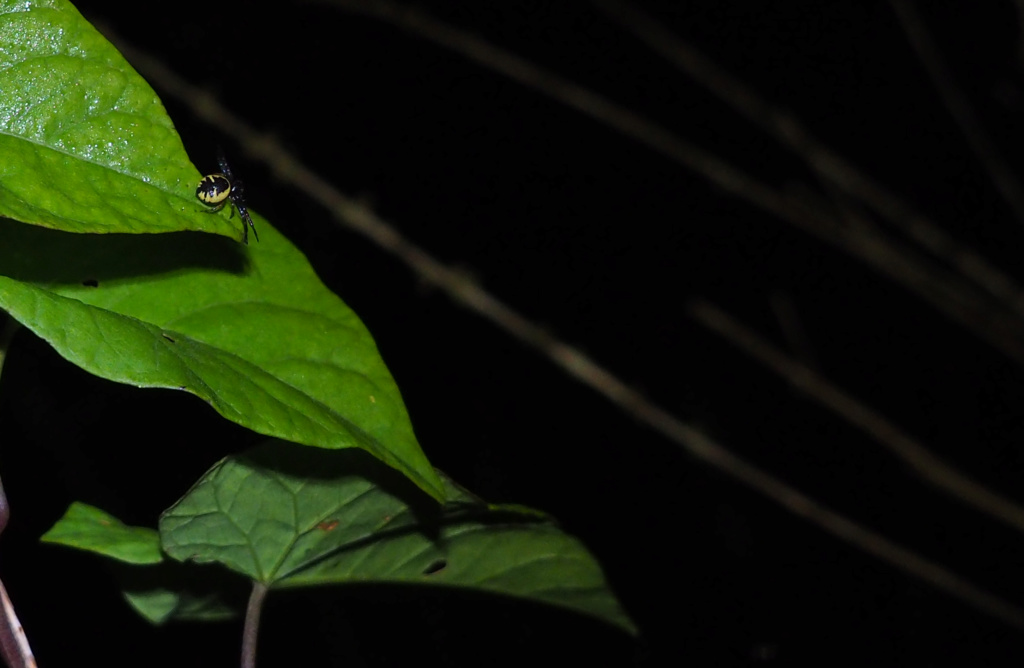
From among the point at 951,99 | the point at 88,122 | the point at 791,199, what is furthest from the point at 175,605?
the point at 951,99

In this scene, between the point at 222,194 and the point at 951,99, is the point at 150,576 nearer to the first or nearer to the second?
the point at 222,194

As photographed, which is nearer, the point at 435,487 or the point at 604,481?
the point at 435,487

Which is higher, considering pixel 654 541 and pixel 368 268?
pixel 368 268

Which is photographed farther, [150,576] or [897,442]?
[897,442]

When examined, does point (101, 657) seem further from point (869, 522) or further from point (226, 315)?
point (869, 522)

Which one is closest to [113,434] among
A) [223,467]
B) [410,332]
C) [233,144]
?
[233,144]

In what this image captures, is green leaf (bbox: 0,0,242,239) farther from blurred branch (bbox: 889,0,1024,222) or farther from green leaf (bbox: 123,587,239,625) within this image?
blurred branch (bbox: 889,0,1024,222)
